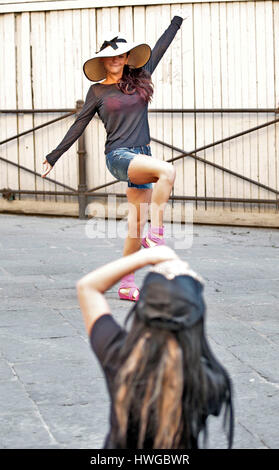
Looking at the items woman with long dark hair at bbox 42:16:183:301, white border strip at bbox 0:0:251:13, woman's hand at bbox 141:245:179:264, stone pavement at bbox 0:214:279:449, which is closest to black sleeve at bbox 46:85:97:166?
woman with long dark hair at bbox 42:16:183:301

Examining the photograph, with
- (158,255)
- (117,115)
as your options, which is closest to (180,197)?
(117,115)

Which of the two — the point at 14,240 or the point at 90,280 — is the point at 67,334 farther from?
the point at 14,240

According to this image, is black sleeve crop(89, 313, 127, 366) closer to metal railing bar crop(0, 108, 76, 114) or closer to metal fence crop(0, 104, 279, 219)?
metal fence crop(0, 104, 279, 219)

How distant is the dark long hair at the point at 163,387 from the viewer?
225 cm

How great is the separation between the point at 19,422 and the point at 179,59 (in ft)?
24.4

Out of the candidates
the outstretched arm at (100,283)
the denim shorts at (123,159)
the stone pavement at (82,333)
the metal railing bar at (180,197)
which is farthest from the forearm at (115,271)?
the metal railing bar at (180,197)

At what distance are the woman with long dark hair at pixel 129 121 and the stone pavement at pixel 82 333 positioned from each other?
719mm

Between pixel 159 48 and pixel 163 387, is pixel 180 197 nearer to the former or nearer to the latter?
pixel 159 48

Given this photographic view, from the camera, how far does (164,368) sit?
7.35ft

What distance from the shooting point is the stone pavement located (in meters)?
4.23

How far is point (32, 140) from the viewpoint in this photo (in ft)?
39.4

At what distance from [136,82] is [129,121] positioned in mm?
273

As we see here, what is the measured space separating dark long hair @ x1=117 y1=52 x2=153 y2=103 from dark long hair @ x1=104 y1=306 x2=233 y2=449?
4288mm

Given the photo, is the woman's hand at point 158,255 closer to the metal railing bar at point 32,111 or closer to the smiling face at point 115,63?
the smiling face at point 115,63
